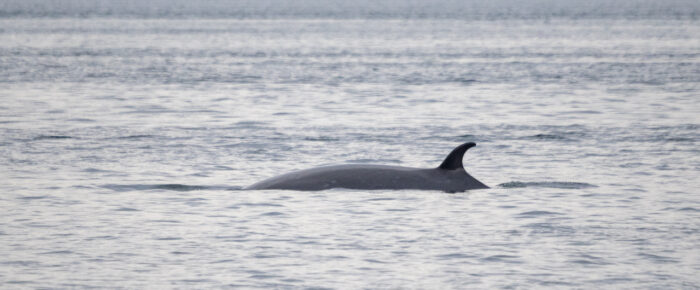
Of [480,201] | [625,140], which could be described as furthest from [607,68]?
[480,201]

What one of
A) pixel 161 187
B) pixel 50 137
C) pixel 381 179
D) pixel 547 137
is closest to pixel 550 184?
pixel 381 179

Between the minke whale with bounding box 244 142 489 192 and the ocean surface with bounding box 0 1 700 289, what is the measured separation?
0.73 feet

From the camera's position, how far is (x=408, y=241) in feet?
44.7

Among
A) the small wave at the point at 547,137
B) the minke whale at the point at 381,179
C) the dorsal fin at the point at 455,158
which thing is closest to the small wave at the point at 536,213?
the dorsal fin at the point at 455,158

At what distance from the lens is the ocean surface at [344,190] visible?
12.3 metres

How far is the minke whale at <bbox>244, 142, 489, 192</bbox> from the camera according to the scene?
16391 millimetres

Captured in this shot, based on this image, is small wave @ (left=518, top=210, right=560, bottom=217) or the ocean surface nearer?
the ocean surface

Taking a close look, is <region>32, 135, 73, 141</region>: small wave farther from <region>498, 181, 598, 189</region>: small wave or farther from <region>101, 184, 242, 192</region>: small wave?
<region>498, 181, 598, 189</region>: small wave

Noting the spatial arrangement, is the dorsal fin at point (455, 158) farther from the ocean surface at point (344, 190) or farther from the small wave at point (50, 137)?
the small wave at point (50, 137)

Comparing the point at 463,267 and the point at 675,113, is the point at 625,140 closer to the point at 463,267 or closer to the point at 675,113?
the point at 675,113

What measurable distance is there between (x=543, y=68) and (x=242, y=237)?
3717 cm

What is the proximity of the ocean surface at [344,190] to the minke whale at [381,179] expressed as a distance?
223 millimetres

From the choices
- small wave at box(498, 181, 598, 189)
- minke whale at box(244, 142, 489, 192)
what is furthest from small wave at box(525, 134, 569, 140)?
minke whale at box(244, 142, 489, 192)

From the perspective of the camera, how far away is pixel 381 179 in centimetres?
1650
